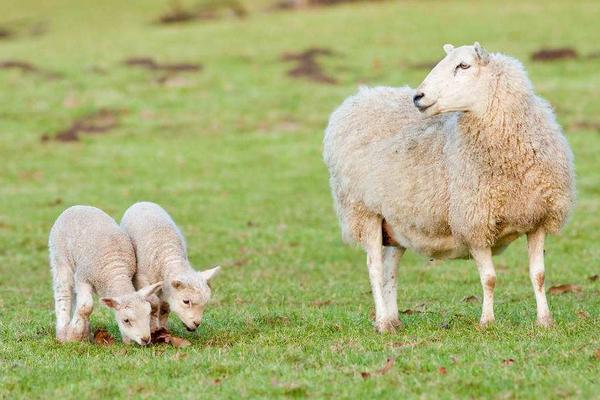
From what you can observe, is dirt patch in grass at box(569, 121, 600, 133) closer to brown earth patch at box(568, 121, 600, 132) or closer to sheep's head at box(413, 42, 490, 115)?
brown earth patch at box(568, 121, 600, 132)

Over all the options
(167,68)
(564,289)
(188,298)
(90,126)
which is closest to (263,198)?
(90,126)

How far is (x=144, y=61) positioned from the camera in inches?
1484

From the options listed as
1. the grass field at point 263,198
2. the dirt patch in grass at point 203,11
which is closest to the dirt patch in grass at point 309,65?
the grass field at point 263,198

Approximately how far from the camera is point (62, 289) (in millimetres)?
10461

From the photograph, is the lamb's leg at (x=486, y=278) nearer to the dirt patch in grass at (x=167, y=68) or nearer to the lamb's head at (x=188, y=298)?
the lamb's head at (x=188, y=298)

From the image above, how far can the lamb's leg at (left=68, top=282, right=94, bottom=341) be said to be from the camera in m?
9.96

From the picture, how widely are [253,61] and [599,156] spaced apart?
15.7 meters

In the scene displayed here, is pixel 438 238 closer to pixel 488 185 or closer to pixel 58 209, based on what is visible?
pixel 488 185

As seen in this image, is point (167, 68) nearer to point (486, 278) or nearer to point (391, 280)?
point (391, 280)

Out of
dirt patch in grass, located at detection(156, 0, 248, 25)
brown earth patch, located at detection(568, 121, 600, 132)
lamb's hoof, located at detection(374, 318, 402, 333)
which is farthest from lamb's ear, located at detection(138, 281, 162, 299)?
dirt patch in grass, located at detection(156, 0, 248, 25)

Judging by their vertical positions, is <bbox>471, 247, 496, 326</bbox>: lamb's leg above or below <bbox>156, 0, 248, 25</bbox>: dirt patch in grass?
above

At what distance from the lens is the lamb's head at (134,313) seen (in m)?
9.50

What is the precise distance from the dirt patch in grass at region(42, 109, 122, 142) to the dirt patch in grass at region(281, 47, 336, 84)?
6.90 metres

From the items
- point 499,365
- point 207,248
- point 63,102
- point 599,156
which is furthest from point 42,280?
point 63,102
